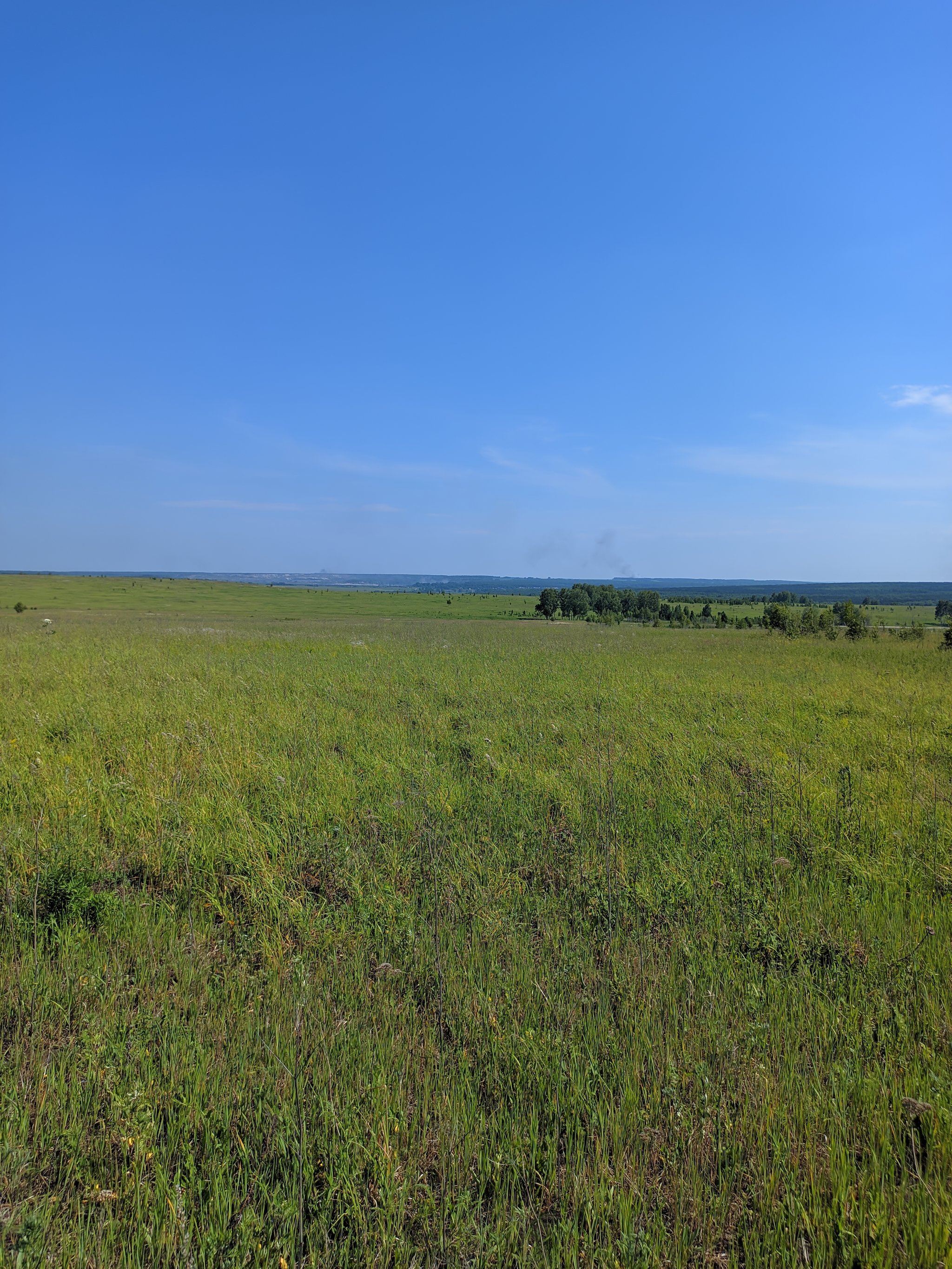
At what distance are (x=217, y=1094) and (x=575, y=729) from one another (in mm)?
6480

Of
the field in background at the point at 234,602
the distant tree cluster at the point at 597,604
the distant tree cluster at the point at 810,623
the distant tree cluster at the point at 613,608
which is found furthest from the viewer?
the distant tree cluster at the point at 597,604

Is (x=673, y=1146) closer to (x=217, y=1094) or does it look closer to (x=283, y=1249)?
(x=283, y=1249)

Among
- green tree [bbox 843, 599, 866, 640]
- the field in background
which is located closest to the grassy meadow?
green tree [bbox 843, 599, 866, 640]

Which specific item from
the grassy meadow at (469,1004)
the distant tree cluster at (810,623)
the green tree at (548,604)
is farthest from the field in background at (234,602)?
the grassy meadow at (469,1004)

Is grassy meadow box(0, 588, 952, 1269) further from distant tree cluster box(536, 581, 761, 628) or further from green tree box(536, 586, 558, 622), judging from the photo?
green tree box(536, 586, 558, 622)

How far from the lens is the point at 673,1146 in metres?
2.26

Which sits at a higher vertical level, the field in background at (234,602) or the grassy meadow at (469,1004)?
the field in background at (234,602)

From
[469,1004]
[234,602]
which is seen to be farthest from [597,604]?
[469,1004]

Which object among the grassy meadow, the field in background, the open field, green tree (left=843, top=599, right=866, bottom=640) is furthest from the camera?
the open field

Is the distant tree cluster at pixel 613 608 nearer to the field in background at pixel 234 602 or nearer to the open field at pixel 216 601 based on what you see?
the field in background at pixel 234 602

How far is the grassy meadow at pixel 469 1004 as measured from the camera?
2.02 m

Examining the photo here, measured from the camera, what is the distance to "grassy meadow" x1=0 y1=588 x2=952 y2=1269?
6.62 ft

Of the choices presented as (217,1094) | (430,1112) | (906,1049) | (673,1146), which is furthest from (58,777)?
(906,1049)

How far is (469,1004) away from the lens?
301 cm
